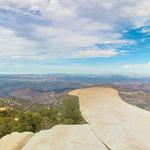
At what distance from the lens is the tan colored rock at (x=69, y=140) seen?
733 centimetres

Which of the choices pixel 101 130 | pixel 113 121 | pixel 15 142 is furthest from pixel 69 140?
pixel 15 142

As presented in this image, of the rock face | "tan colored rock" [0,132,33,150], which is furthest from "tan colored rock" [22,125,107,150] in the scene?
"tan colored rock" [0,132,33,150]

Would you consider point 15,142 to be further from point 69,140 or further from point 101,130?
point 101,130

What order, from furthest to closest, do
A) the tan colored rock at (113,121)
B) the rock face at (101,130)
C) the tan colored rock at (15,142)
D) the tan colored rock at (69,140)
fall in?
the tan colored rock at (15,142) → the tan colored rock at (69,140) → the rock face at (101,130) → the tan colored rock at (113,121)

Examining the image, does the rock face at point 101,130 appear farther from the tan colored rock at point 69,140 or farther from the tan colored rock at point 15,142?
the tan colored rock at point 15,142

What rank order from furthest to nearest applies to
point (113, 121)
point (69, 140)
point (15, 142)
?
point (15, 142), point (69, 140), point (113, 121)

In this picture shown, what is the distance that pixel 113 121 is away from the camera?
7574 mm

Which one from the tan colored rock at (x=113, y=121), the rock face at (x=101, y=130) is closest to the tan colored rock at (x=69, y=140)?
the rock face at (x=101, y=130)

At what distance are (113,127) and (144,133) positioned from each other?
885mm

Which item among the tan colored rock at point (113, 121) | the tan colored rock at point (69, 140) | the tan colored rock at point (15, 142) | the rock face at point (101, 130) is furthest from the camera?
the tan colored rock at point (15, 142)

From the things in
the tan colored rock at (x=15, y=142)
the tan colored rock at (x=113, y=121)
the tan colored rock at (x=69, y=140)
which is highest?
the tan colored rock at (x=113, y=121)

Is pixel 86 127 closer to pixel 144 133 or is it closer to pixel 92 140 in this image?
pixel 92 140

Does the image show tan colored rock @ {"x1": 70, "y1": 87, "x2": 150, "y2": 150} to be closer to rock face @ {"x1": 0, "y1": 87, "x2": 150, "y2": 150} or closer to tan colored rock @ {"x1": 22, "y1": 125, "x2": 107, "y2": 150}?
rock face @ {"x1": 0, "y1": 87, "x2": 150, "y2": 150}

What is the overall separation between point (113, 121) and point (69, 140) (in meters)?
1.33
